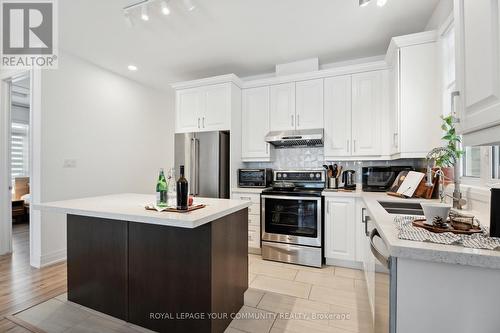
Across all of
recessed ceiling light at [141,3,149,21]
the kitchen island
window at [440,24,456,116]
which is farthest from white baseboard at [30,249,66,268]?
window at [440,24,456,116]

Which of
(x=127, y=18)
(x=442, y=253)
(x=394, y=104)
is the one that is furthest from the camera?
(x=394, y=104)

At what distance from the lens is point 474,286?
0.81 metres

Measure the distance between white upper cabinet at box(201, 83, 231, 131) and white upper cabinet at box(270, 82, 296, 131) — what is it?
620 mm

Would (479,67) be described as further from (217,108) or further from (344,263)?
(217,108)

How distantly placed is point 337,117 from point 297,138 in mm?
580

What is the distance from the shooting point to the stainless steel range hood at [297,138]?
3039 millimetres

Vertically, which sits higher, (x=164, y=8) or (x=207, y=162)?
(x=164, y=8)

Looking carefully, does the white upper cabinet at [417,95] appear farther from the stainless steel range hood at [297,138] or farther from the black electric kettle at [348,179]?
the stainless steel range hood at [297,138]

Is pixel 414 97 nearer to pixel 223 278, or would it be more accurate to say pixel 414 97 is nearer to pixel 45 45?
pixel 223 278

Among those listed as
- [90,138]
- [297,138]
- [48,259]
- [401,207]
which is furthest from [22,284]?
[401,207]

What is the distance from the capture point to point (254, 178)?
3.37 metres

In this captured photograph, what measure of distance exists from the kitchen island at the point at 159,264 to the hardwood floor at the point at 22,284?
1.27ft

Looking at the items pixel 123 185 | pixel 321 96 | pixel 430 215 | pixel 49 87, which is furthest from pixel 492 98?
pixel 123 185

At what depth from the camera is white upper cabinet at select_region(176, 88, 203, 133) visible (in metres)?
3.56
